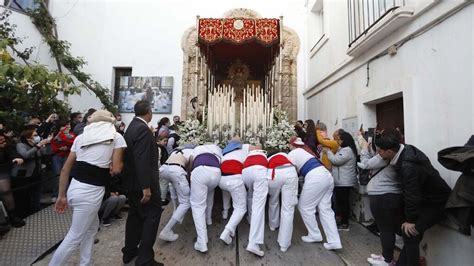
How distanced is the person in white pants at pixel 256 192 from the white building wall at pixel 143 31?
17.2 feet

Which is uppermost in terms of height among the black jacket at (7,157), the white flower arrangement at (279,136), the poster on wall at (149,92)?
the poster on wall at (149,92)

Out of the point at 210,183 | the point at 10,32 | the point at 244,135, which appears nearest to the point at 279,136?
the point at 244,135

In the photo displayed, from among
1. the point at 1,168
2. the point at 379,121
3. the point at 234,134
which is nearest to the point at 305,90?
the point at 379,121

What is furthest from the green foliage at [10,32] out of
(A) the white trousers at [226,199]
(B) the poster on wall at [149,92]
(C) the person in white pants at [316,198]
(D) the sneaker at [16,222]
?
(C) the person in white pants at [316,198]

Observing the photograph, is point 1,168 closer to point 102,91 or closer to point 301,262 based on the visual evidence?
point 301,262

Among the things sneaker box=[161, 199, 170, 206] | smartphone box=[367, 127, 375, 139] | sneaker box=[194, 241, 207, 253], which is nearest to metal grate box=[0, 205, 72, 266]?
sneaker box=[161, 199, 170, 206]

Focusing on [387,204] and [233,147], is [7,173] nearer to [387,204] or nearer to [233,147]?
[233,147]

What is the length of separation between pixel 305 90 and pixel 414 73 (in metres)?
4.59

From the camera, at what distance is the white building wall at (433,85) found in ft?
8.14

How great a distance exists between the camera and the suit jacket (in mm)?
2430

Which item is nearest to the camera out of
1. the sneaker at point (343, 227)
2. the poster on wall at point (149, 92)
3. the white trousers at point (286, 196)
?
the white trousers at point (286, 196)

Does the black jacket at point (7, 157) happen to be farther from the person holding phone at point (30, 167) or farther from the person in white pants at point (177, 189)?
the person in white pants at point (177, 189)

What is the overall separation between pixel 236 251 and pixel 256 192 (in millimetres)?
752

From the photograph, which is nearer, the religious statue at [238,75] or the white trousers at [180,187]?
the white trousers at [180,187]
